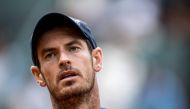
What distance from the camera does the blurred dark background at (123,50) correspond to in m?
3.04

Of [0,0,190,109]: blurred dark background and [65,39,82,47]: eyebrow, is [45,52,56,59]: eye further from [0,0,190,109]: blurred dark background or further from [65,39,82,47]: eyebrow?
[0,0,190,109]: blurred dark background

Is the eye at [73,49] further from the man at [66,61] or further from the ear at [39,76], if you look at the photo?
the ear at [39,76]

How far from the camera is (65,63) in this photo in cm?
155

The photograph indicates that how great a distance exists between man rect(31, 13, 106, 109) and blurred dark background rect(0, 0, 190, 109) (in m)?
1.41

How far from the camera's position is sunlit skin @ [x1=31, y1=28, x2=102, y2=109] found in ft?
5.05

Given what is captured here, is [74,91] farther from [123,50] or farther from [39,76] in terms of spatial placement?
[123,50]

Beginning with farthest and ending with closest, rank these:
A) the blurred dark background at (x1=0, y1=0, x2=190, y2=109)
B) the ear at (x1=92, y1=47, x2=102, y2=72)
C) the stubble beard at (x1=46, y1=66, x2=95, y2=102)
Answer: the blurred dark background at (x1=0, y1=0, x2=190, y2=109) → the ear at (x1=92, y1=47, x2=102, y2=72) → the stubble beard at (x1=46, y1=66, x2=95, y2=102)

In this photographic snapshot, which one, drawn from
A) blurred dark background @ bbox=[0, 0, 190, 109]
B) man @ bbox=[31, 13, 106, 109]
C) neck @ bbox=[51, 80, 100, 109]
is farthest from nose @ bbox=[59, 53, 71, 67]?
blurred dark background @ bbox=[0, 0, 190, 109]

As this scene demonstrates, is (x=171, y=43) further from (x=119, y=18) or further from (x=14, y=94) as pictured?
(x=14, y=94)

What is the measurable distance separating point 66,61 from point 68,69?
28 millimetres

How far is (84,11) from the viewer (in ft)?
11.0

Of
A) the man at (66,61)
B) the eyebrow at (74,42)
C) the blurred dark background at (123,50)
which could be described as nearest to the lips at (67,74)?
the man at (66,61)

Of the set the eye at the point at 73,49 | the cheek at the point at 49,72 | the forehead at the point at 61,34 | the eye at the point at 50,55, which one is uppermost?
the forehead at the point at 61,34

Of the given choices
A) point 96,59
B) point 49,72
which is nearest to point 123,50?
point 96,59
